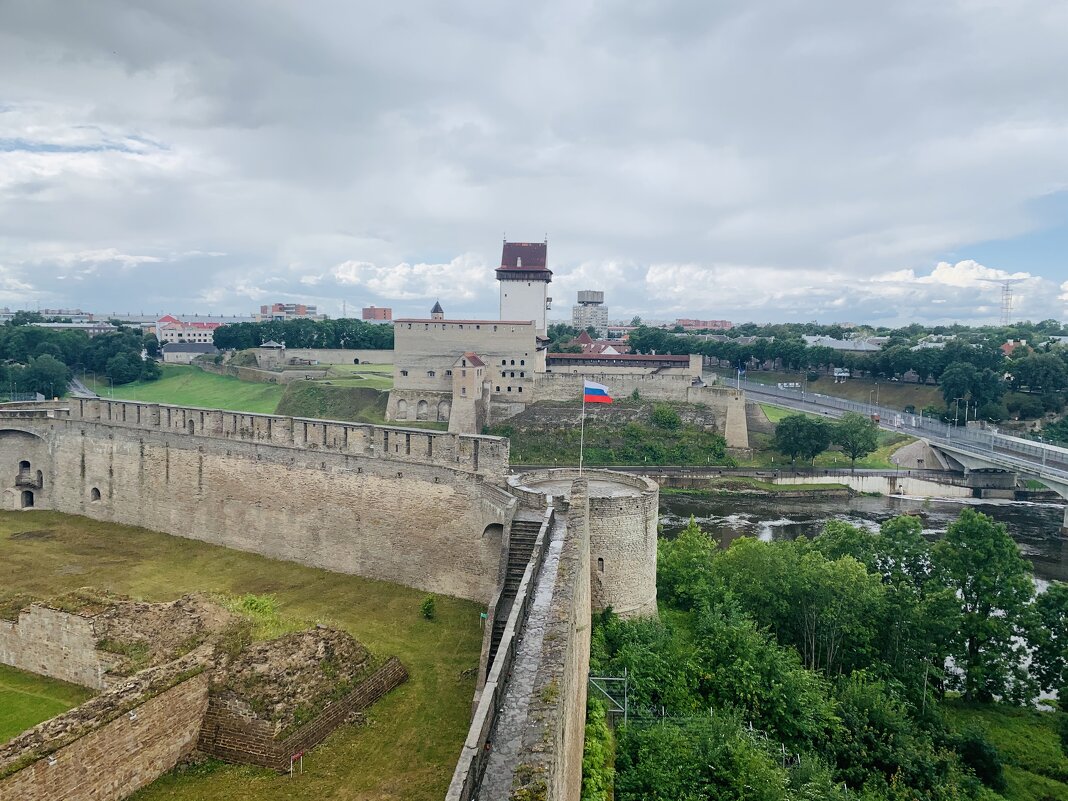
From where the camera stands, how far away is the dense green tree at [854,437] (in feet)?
167

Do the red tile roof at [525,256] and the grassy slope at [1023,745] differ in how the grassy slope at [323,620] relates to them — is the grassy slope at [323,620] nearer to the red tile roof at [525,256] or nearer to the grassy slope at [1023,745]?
the grassy slope at [1023,745]

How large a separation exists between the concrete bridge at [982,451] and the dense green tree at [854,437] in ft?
18.5

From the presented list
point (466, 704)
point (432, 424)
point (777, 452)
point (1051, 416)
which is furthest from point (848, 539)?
point (1051, 416)

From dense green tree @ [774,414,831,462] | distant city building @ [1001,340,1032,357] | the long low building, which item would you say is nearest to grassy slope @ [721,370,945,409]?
distant city building @ [1001,340,1032,357]

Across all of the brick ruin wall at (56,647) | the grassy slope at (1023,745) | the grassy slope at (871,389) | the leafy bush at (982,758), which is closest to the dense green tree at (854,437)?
the grassy slope at (871,389)

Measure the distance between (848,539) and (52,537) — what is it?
27443 millimetres

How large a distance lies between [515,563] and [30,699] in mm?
9506

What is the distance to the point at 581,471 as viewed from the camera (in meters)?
20.0

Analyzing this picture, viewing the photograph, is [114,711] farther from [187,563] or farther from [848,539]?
[848,539]

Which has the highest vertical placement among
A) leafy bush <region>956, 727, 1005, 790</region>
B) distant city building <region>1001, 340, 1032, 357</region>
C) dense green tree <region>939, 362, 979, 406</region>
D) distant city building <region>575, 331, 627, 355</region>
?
distant city building <region>1001, 340, 1032, 357</region>

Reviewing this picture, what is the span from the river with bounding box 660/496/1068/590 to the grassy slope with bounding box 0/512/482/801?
71.0ft

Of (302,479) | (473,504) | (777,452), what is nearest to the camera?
(473,504)

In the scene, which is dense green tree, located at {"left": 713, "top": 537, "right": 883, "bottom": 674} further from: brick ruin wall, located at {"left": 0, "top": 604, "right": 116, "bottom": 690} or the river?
the river

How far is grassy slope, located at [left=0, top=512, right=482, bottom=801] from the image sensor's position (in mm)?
11109
